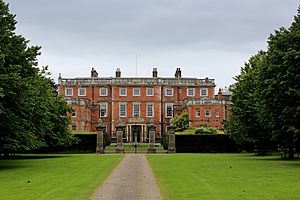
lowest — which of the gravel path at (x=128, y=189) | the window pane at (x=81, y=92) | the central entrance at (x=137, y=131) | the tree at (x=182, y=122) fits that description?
the gravel path at (x=128, y=189)

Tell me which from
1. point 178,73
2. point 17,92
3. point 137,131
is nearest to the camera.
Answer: point 17,92

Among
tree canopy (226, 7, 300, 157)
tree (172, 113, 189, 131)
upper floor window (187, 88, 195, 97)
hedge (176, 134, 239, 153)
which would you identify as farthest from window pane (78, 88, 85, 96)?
tree canopy (226, 7, 300, 157)

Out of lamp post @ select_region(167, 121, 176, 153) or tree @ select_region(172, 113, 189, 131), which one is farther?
tree @ select_region(172, 113, 189, 131)

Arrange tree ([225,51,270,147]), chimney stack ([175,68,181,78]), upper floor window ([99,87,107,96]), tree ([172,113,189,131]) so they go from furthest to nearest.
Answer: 1. chimney stack ([175,68,181,78])
2. upper floor window ([99,87,107,96])
3. tree ([172,113,189,131])
4. tree ([225,51,270,147])

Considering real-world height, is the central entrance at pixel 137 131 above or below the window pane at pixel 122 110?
below

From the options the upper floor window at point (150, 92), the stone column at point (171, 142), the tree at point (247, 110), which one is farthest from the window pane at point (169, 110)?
the tree at point (247, 110)

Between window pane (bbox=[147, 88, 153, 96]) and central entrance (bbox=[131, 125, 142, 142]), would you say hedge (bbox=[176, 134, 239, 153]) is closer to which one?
central entrance (bbox=[131, 125, 142, 142])

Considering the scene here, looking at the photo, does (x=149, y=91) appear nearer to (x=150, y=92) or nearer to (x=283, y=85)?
(x=150, y=92)

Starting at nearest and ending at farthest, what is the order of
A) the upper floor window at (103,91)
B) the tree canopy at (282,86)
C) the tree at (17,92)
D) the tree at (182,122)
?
the tree at (17,92), the tree canopy at (282,86), the tree at (182,122), the upper floor window at (103,91)

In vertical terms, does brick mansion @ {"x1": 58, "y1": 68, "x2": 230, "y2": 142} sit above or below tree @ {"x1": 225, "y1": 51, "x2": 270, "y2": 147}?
above

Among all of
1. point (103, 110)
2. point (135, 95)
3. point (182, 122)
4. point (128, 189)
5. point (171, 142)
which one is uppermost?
point (135, 95)

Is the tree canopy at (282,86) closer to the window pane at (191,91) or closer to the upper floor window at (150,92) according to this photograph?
the window pane at (191,91)

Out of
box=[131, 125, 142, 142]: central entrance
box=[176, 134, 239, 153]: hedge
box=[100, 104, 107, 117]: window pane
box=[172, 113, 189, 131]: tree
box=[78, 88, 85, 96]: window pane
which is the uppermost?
box=[78, 88, 85, 96]: window pane

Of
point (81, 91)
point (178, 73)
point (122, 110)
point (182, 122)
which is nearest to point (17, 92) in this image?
point (182, 122)
